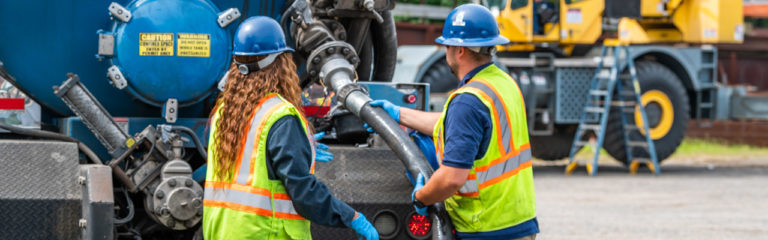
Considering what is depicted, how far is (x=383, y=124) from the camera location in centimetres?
440

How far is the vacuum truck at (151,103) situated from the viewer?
14.5ft

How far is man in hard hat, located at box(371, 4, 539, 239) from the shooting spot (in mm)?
3571

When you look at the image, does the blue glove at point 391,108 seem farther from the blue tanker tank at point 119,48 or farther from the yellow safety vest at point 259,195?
the yellow safety vest at point 259,195

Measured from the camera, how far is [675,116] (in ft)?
48.5

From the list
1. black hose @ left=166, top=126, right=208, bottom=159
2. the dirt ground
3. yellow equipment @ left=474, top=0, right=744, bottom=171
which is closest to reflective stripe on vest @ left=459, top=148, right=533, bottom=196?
black hose @ left=166, top=126, right=208, bottom=159

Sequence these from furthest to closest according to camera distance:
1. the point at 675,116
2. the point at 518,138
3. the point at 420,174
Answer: the point at 675,116
the point at 420,174
the point at 518,138

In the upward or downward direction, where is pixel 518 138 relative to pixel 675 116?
upward

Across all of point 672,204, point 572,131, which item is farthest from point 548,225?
point 572,131

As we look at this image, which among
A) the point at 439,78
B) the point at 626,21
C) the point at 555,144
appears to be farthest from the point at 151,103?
the point at 626,21

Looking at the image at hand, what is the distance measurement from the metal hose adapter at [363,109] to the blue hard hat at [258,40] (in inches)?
31.4

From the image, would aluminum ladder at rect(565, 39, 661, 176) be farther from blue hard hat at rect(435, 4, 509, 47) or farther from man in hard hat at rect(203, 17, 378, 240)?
man in hard hat at rect(203, 17, 378, 240)

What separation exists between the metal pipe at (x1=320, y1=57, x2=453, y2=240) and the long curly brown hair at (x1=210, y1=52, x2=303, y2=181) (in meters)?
0.67

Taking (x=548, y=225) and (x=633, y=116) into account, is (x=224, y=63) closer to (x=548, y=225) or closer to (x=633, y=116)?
(x=548, y=225)

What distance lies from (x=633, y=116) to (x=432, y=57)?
2.80 meters
